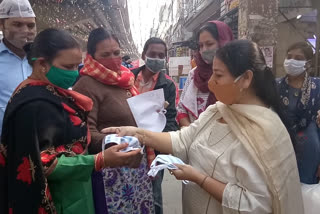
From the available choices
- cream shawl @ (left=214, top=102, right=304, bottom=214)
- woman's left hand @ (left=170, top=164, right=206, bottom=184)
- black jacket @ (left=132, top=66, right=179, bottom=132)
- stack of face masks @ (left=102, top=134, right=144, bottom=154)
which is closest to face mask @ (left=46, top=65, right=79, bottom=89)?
stack of face masks @ (left=102, top=134, right=144, bottom=154)

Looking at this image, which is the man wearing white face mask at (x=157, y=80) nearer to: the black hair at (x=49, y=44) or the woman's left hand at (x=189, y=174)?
the woman's left hand at (x=189, y=174)

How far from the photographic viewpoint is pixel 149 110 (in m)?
1.96

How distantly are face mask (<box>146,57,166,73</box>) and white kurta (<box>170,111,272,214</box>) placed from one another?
105 cm

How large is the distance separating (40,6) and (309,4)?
6914 millimetres

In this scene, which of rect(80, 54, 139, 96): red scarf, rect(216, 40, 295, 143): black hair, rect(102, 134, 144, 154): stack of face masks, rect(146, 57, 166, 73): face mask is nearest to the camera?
rect(216, 40, 295, 143): black hair

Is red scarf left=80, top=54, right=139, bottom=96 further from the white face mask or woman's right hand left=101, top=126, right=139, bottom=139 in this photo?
the white face mask

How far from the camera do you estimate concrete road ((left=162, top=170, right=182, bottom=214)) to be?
3.38m

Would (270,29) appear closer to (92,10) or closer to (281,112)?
(281,112)

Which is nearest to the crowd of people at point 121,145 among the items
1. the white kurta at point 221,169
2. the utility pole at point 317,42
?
the white kurta at point 221,169

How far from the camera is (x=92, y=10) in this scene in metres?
10.4

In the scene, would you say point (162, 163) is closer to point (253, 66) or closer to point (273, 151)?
point (273, 151)

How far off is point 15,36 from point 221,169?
69.9 inches

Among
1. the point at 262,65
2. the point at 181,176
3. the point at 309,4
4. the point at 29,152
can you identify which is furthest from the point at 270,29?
the point at 309,4

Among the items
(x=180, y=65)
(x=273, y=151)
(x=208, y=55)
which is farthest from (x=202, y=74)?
(x=180, y=65)
